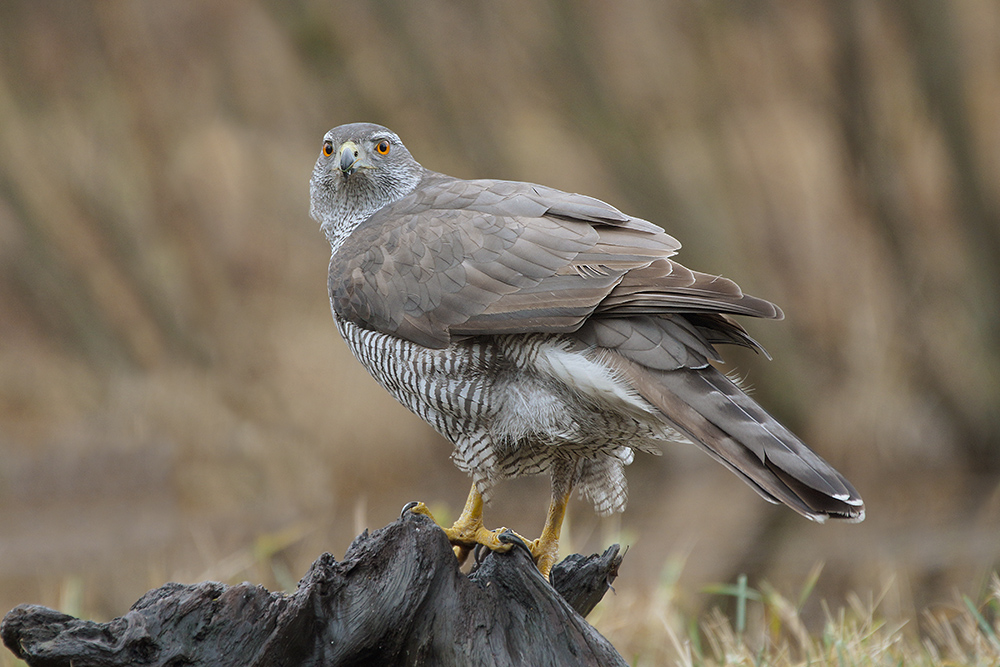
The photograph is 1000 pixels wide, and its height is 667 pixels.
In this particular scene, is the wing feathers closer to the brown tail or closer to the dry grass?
the brown tail

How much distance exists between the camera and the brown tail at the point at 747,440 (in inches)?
87.0

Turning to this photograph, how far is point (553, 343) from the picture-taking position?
2.62 meters

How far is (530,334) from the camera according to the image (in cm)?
266

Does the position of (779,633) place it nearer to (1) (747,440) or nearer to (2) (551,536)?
(2) (551,536)

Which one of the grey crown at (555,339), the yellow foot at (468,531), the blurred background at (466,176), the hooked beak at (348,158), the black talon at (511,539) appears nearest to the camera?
the grey crown at (555,339)

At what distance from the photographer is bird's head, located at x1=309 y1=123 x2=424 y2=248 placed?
3389mm

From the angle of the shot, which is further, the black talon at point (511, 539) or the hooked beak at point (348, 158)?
the hooked beak at point (348, 158)

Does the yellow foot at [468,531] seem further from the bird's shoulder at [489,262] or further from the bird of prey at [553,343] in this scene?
the bird's shoulder at [489,262]

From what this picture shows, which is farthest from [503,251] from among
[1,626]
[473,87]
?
[473,87]

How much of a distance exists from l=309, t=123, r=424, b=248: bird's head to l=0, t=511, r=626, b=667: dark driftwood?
4.62ft

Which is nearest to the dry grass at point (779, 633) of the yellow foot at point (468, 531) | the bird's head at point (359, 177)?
the yellow foot at point (468, 531)

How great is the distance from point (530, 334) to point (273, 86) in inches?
272

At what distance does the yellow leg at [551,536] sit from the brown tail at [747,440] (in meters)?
0.70

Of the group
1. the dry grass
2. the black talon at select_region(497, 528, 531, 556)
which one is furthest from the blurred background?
the black talon at select_region(497, 528, 531, 556)
